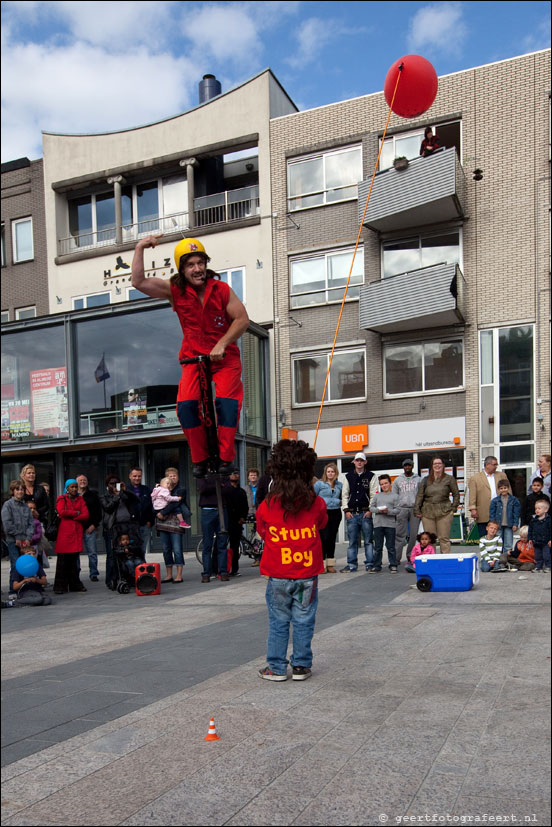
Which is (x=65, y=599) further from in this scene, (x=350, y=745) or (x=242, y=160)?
(x=242, y=160)

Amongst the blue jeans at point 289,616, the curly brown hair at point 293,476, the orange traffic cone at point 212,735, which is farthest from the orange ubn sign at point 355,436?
the orange traffic cone at point 212,735

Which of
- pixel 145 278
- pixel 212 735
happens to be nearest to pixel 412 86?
pixel 145 278

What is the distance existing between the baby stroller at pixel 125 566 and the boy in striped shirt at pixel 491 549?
18.3ft

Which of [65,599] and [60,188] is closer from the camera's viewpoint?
[60,188]

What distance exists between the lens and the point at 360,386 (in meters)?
20.6

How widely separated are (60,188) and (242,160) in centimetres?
75

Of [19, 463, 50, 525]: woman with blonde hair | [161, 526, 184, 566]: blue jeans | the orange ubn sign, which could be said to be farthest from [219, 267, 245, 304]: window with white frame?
the orange ubn sign

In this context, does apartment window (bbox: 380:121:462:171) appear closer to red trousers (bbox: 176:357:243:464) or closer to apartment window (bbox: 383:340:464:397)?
red trousers (bbox: 176:357:243:464)

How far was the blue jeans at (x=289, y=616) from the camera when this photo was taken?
563 centimetres

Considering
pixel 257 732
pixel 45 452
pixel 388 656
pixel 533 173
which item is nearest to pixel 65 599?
pixel 388 656

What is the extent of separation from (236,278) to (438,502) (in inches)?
397

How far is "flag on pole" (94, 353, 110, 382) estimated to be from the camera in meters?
2.75

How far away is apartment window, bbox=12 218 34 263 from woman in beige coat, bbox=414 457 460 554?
10021mm

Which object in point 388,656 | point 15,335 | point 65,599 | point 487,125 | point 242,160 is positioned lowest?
point 65,599
